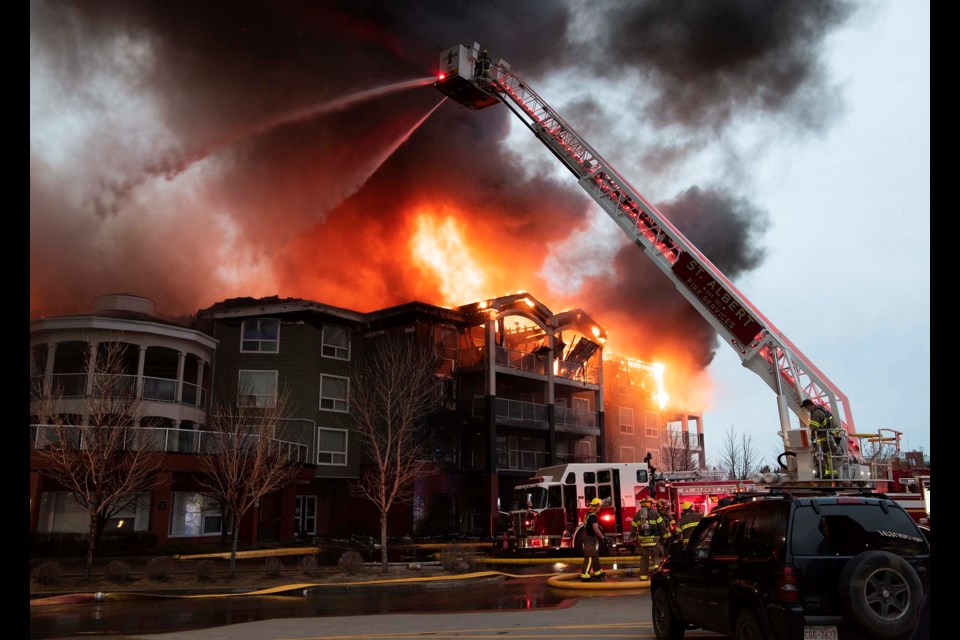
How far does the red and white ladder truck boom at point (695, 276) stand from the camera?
14062 mm

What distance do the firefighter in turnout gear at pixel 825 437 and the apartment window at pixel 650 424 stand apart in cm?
3513

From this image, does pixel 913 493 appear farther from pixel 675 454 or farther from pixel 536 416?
pixel 675 454

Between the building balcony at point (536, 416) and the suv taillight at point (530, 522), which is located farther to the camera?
the building balcony at point (536, 416)

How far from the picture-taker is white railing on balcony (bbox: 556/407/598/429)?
38.2 metres

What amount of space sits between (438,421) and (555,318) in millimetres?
8484

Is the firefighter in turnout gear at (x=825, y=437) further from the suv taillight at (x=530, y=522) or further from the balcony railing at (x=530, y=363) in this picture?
the balcony railing at (x=530, y=363)

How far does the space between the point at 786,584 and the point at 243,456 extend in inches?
723

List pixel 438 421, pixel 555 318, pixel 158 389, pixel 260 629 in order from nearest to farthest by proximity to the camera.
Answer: pixel 260 629
pixel 158 389
pixel 438 421
pixel 555 318

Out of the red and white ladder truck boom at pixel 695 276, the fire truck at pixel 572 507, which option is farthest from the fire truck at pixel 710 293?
the fire truck at pixel 572 507

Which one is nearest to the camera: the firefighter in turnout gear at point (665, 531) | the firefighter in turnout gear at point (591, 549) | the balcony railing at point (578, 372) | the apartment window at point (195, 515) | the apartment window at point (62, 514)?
the firefighter in turnout gear at point (665, 531)
